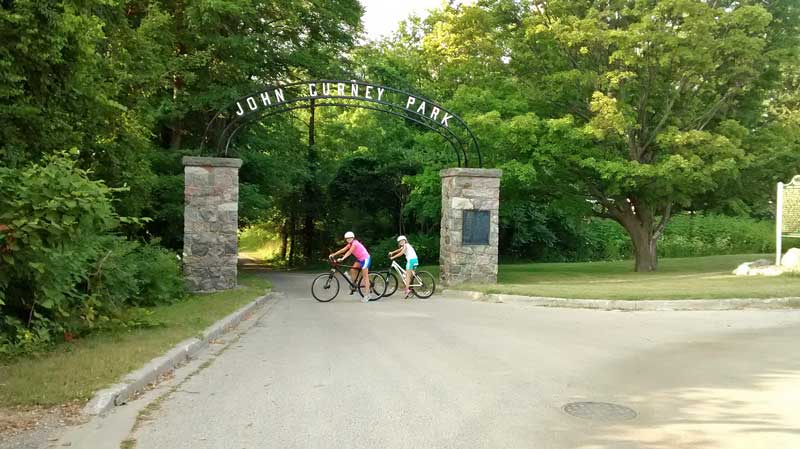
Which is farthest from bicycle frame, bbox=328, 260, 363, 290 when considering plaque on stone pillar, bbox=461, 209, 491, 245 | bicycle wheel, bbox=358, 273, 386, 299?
plaque on stone pillar, bbox=461, 209, 491, 245

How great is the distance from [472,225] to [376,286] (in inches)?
124

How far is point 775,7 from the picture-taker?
20453 millimetres

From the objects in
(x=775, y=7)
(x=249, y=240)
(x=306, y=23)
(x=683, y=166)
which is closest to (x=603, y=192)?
(x=683, y=166)

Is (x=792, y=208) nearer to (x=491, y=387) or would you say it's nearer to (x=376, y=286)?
(x=376, y=286)

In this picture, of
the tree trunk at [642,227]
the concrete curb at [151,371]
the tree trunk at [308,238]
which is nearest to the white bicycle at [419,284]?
the concrete curb at [151,371]

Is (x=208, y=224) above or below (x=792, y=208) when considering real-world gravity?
below

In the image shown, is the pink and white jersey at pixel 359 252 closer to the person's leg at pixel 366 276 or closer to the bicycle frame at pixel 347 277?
the person's leg at pixel 366 276

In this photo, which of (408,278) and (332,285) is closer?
(332,285)

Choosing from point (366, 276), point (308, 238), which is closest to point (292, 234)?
point (308, 238)

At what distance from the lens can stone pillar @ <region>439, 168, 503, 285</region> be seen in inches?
695

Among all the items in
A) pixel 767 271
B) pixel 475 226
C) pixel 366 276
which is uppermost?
pixel 475 226

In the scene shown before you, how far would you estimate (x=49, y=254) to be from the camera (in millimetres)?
7527

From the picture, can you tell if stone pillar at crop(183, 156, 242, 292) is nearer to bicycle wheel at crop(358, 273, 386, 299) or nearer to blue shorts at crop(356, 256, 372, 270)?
blue shorts at crop(356, 256, 372, 270)

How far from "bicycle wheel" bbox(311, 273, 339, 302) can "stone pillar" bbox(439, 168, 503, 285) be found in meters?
3.53
